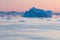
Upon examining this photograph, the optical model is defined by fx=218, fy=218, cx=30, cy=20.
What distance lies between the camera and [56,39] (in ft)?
17.2

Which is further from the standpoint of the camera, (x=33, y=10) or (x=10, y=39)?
(x=33, y=10)

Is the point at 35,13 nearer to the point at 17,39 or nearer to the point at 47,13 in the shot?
the point at 47,13

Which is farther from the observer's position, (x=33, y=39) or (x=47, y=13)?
(x=47, y=13)

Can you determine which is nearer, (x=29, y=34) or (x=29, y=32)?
(x=29, y=34)

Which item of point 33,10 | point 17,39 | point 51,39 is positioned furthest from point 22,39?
point 33,10

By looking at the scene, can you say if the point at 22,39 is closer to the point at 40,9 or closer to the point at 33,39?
the point at 33,39

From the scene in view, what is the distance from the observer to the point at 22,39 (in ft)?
17.4

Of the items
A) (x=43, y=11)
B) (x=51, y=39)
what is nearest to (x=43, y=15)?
(x=43, y=11)

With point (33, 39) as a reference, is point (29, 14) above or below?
above

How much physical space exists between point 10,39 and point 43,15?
655 inches

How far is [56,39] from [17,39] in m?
0.94

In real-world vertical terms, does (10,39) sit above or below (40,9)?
A: below

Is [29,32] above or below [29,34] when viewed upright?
above

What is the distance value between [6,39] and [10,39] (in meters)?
0.10
